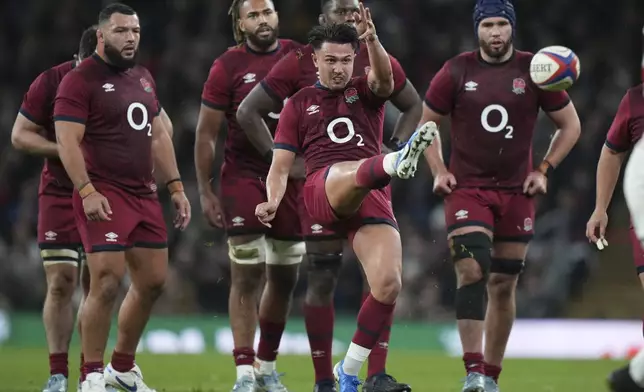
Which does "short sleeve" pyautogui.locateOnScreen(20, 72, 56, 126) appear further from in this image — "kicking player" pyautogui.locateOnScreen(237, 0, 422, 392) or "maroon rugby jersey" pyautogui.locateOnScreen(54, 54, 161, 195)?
"kicking player" pyautogui.locateOnScreen(237, 0, 422, 392)

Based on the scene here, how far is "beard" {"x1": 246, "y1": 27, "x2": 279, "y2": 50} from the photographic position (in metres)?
10.1

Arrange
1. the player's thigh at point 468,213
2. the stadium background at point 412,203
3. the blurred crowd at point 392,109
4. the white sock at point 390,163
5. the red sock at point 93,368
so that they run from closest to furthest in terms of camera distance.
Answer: the white sock at point 390,163
the red sock at point 93,368
the player's thigh at point 468,213
the stadium background at point 412,203
the blurred crowd at point 392,109

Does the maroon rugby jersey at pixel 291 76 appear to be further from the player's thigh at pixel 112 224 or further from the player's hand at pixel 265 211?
the player's hand at pixel 265 211

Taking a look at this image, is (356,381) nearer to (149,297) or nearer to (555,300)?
(149,297)

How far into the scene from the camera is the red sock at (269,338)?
983 centimetres

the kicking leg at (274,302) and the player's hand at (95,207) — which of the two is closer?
the player's hand at (95,207)

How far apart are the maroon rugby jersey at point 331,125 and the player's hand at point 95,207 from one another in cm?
136

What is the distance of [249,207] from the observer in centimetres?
1005

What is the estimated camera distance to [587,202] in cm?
1908

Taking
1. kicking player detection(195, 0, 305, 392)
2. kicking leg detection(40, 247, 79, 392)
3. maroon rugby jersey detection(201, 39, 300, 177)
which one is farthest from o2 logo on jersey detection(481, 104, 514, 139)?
kicking leg detection(40, 247, 79, 392)

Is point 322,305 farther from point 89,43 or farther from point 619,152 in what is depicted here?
point 89,43

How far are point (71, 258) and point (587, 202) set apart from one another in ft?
35.0

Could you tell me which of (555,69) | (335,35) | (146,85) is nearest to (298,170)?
(146,85)

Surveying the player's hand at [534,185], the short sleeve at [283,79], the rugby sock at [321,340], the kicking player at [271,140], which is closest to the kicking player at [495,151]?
the player's hand at [534,185]
